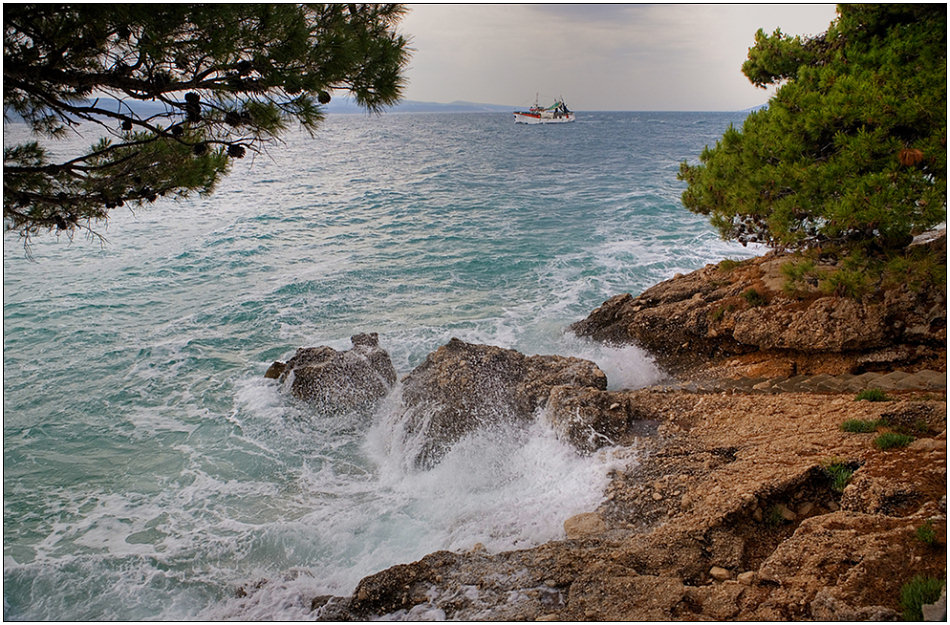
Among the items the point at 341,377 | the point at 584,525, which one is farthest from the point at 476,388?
the point at 584,525

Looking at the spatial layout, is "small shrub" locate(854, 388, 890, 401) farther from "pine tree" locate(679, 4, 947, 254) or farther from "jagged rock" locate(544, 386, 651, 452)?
"jagged rock" locate(544, 386, 651, 452)

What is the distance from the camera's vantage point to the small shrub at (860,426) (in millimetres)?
6508

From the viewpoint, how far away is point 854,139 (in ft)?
22.4

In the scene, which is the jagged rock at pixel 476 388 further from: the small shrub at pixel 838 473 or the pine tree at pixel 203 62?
the pine tree at pixel 203 62

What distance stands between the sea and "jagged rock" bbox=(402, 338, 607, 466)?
0.37 metres

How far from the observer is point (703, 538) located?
5.45 m

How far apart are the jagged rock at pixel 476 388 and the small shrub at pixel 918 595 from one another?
5.83 m

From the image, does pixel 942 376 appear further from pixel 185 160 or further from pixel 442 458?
pixel 185 160

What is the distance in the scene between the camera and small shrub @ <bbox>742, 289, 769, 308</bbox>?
34.1 ft

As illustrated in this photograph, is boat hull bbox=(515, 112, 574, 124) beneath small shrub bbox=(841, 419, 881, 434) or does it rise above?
above

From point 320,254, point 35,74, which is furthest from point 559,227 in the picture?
point 35,74

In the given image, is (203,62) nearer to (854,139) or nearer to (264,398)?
(854,139)

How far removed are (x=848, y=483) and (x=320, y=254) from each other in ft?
66.6

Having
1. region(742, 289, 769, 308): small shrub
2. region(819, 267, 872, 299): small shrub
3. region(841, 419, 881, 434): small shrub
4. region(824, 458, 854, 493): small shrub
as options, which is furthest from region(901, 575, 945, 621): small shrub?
region(742, 289, 769, 308): small shrub
